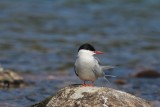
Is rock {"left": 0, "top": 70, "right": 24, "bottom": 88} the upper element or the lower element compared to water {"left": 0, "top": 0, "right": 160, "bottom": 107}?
lower

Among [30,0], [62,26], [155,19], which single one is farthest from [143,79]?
[30,0]

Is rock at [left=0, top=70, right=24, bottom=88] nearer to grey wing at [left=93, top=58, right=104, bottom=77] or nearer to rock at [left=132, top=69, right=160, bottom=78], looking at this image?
rock at [left=132, top=69, right=160, bottom=78]

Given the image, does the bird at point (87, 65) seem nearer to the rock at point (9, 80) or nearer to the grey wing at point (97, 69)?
the grey wing at point (97, 69)

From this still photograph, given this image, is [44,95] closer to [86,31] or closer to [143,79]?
[143,79]

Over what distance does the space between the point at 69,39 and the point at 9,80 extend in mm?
4829

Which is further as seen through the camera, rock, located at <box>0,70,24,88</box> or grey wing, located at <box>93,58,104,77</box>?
rock, located at <box>0,70,24,88</box>

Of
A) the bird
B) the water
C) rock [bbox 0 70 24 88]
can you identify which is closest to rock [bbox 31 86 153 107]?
the bird

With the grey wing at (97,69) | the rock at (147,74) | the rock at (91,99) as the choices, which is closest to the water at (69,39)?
the rock at (147,74)

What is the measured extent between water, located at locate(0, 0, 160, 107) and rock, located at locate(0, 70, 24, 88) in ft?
0.86

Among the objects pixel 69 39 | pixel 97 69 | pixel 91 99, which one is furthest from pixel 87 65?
pixel 69 39

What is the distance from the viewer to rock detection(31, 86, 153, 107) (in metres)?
6.75

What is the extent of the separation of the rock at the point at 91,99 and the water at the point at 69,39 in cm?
165

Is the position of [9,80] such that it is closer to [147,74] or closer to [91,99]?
[147,74]

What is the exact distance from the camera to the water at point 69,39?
10453mm
